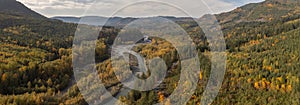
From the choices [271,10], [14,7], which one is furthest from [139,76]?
[271,10]

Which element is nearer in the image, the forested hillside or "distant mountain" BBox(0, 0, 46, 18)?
the forested hillside

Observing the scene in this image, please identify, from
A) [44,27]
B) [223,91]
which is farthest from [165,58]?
[44,27]

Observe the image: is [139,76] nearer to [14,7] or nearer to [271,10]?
[14,7]

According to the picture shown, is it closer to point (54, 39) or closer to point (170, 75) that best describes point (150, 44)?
point (54, 39)

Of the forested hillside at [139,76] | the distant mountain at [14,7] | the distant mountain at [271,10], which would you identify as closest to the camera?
the forested hillside at [139,76]

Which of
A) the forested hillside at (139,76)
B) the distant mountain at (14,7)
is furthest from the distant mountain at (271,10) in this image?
the distant mountain at (14,7)

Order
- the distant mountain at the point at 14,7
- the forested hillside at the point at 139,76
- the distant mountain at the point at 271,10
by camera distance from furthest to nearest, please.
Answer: the distant mountain at the point at 271,10 < the distant mountain at the point at 14,7 < the forested hillside at the point at 139,76

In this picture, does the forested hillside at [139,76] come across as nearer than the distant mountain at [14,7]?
Yes

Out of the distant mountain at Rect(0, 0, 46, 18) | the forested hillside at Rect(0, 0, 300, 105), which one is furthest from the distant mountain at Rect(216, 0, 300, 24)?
the distant mountain at Rect(0, 0, 46, 18)

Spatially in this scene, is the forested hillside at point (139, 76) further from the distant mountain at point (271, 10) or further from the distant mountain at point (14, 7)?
the distant mountain at point (271, 10)

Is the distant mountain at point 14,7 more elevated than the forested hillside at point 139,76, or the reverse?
the distant mountain at point 14,7

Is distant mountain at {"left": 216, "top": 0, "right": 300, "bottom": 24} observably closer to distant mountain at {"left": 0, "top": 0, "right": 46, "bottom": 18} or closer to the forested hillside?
the forested hillside
